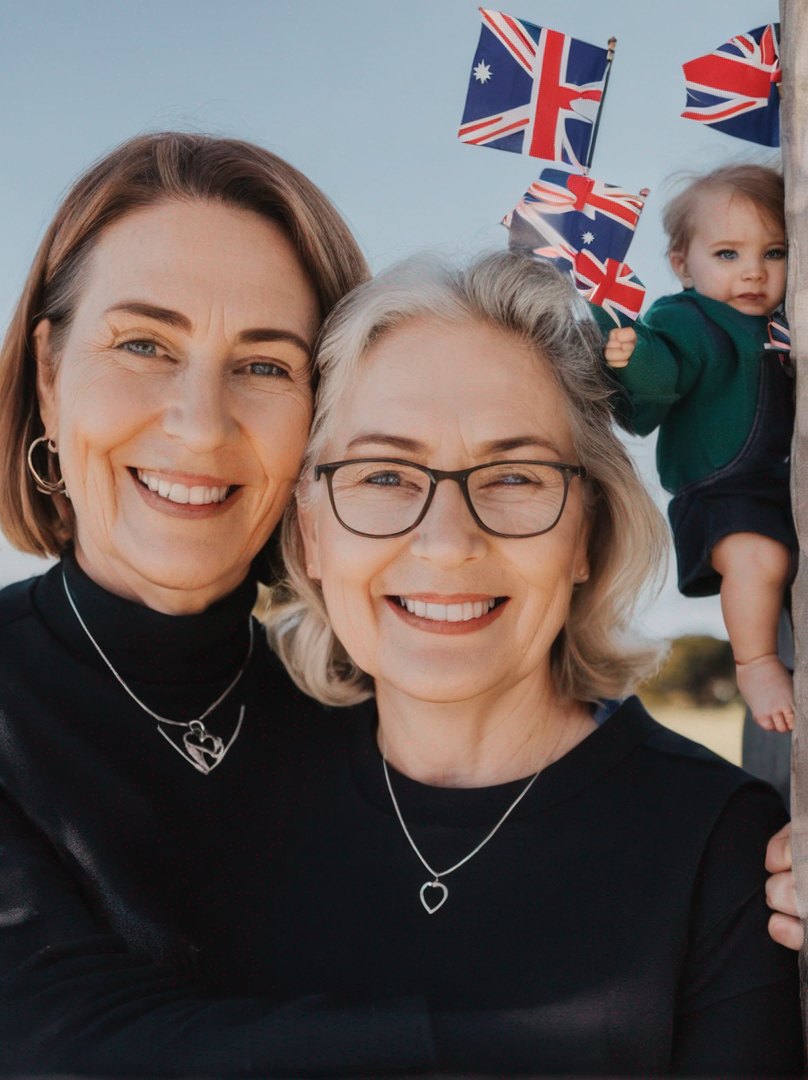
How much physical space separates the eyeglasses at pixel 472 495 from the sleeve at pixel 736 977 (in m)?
0.71

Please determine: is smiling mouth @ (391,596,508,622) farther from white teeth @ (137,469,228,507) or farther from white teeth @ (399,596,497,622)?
white teeth @ (137,469,228,507)

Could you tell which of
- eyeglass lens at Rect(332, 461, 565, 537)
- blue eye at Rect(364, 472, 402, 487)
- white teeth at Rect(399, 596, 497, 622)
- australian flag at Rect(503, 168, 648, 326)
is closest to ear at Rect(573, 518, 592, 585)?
eyeglass lens at Rect(332, 461, 565, 537)

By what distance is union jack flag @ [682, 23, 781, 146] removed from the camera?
2.37 meters

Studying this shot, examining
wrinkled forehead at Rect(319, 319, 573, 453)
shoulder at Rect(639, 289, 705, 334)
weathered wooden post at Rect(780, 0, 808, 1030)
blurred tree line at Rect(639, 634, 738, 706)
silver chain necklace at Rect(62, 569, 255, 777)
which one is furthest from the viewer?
blurred tree line at Rect(639, 634, 738, 706)

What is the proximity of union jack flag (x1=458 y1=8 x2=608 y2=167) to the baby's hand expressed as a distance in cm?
50

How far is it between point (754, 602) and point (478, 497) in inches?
26.2

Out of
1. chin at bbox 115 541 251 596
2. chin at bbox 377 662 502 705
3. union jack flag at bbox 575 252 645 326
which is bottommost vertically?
chin at bbox 377 662 502 705

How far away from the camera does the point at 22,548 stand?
297 cm

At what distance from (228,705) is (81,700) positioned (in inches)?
14.3

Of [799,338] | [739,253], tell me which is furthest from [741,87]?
[799,338]

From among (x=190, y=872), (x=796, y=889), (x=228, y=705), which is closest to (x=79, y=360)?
(x=228, y=705)

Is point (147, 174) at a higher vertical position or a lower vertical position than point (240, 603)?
higher

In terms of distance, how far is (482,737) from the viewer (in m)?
2.43

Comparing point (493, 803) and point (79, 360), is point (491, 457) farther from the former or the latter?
point (79, 360)
